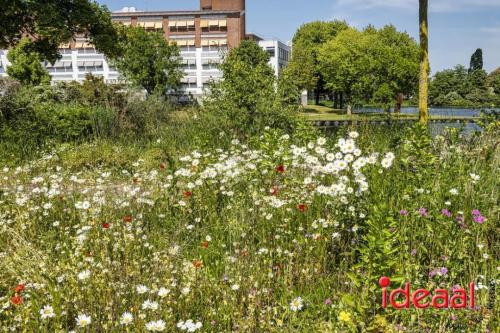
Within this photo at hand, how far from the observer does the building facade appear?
242 ft

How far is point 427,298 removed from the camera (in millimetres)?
3105

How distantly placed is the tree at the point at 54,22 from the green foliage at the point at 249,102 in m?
6.28

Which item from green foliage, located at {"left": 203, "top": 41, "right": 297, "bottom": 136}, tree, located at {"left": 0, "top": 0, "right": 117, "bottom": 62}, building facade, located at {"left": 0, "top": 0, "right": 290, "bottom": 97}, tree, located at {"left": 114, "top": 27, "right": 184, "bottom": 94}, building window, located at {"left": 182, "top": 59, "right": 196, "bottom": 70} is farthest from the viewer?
building window, located at {"left": 182, "top": 59, "right": 196, "bottom": 70}

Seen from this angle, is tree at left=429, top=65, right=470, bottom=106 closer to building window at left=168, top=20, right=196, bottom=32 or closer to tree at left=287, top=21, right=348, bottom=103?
tree at left=287, top=21, right=348, bottom=103

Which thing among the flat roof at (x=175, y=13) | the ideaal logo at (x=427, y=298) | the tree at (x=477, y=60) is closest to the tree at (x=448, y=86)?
the tree at (x=477, y=60)

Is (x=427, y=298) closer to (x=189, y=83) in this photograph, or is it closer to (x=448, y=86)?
(x=189, y=83)

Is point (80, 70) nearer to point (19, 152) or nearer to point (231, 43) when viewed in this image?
point (231, 43)

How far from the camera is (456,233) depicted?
3.93m

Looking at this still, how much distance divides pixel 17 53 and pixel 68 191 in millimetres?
49515

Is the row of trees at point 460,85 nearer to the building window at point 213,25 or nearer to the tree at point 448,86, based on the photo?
the tree at point 448,86

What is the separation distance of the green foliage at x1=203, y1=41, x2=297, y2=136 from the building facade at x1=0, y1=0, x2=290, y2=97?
5958cm

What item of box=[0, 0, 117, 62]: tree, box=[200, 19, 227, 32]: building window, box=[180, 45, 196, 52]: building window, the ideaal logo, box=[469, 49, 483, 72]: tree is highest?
box=[469, 49, 483, 72]: tree

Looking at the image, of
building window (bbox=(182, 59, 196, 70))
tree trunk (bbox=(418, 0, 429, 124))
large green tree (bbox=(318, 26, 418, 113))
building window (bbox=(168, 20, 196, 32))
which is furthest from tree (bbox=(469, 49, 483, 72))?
tree trunk (bbox=(418, 0, 429, 124))

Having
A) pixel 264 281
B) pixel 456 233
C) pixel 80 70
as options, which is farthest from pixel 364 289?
pixel 80 70
